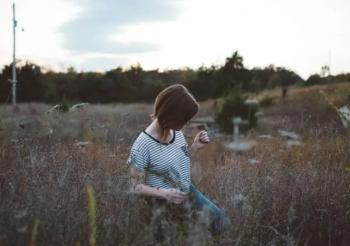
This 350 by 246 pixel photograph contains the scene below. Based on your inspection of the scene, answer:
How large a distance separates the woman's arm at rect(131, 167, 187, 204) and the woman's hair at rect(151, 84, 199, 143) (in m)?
0.33

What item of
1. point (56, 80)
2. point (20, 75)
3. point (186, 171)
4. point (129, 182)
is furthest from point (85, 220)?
point (56, 80)

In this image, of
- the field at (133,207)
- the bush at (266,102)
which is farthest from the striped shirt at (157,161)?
the bush at (266,102)

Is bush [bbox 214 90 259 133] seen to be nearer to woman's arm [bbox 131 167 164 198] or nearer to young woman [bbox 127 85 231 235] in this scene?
young woman [bbox 127 85 231 235]

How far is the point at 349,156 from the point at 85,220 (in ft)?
10.2

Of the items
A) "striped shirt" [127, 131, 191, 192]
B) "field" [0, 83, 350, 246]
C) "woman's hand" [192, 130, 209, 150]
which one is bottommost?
"field" [0, 83, 350, 246]

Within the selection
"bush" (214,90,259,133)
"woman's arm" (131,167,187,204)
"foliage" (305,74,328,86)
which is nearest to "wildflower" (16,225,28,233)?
"woman's arm" (131,167,187,204)

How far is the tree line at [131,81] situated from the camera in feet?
109

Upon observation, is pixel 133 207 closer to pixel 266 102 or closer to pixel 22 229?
pixel 22 229

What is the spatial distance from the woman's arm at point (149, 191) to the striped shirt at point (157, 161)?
0.07 meters

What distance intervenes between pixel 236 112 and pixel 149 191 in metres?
10.2

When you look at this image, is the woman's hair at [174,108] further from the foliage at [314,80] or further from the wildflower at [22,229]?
the foliage at [314,80]

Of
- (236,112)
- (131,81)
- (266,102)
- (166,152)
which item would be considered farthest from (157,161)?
(131,81)

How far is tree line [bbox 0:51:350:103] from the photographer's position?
33.3 metres

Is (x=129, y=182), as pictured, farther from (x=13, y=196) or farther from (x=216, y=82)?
(x=216, y=82)
